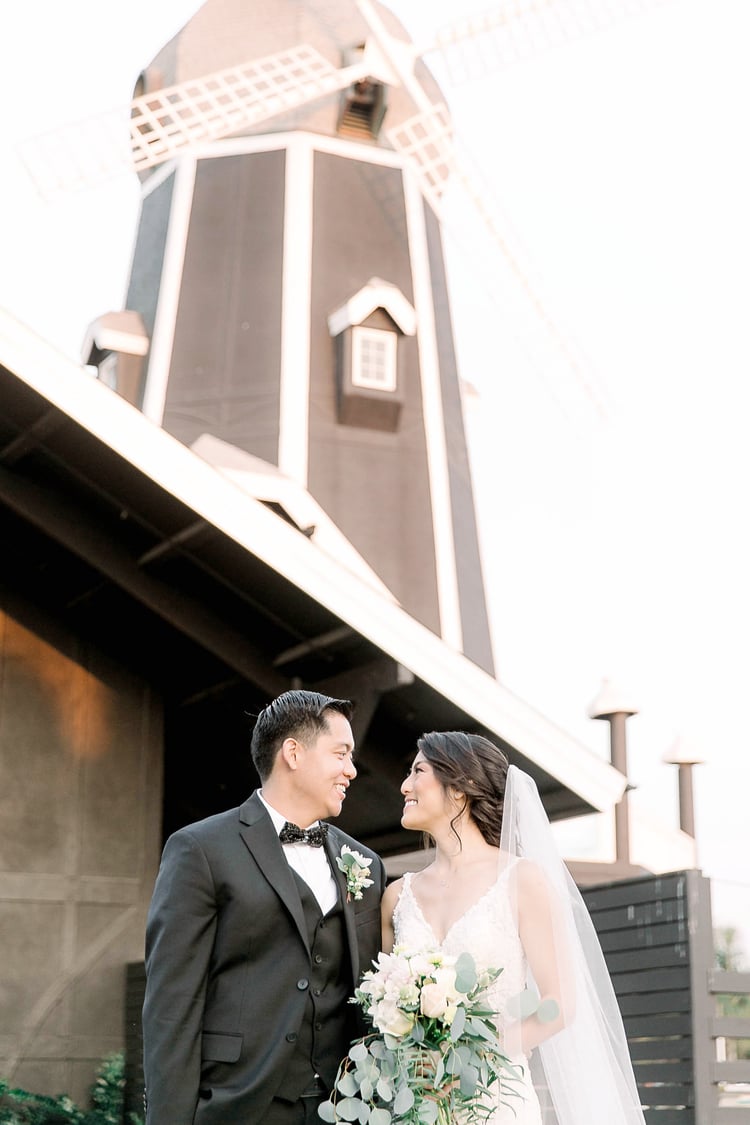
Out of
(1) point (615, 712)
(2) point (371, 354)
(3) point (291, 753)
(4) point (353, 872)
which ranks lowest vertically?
(4) point (353, 872)

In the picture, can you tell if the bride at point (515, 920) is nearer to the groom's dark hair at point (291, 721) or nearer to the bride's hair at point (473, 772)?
the bride's hair at point (473, 772)

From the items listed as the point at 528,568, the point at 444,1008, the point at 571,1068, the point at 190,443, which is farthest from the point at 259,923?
the point at 528,568

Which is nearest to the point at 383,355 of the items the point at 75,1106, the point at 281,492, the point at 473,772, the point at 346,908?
the point at 281,492

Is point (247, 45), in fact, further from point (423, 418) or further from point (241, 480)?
point (241, 480)

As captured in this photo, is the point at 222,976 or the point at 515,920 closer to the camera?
the point at 222,976

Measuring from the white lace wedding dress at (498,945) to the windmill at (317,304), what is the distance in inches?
399

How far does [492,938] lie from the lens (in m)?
4.48

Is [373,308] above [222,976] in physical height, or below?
above

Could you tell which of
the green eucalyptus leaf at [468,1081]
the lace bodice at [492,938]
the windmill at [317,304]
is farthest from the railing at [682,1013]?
the windmill at [317,304]

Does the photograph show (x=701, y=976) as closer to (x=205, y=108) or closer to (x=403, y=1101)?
(x=403, y=1101)

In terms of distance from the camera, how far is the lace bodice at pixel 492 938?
4445 mm

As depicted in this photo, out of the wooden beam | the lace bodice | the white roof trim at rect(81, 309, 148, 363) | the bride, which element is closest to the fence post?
the bride

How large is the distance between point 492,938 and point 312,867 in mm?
569

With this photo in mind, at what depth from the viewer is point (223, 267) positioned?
17.0 meters
